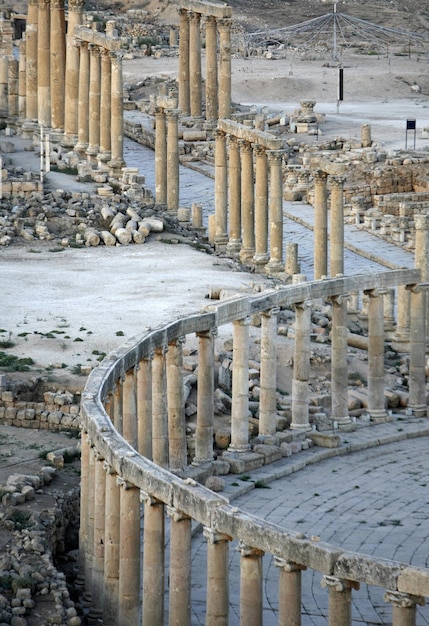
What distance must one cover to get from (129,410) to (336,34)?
79.3 m

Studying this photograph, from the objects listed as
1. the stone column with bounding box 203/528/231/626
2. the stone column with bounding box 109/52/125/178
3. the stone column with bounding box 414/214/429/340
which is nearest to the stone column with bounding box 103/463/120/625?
the stone column with bounding box 203/528/231/626

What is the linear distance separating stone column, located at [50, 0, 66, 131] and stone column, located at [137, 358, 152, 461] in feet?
127

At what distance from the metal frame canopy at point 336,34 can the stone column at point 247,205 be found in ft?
165

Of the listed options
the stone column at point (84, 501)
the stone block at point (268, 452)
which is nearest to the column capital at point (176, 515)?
the stone column at point (84, 501)

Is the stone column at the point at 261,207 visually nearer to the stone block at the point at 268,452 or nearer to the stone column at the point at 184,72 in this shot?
the stone block at the point at 268,452

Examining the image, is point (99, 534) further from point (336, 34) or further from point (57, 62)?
point (336, 34)

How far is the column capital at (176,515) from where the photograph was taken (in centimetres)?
3106

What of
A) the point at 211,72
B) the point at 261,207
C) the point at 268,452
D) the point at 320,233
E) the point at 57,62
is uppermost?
the point at 57,62

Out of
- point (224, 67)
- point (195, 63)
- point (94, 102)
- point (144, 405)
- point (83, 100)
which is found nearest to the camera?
point (144, 405)

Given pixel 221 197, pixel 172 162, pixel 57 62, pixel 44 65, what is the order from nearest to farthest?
1. pixel 221 197
2. pixel 172 162
3. pixel 57 62
4. pixel 44 65

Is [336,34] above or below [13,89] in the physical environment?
above

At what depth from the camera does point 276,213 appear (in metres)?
60.1

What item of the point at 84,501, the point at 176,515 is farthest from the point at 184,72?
the point at 176,515

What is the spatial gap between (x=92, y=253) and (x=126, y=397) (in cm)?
2380
